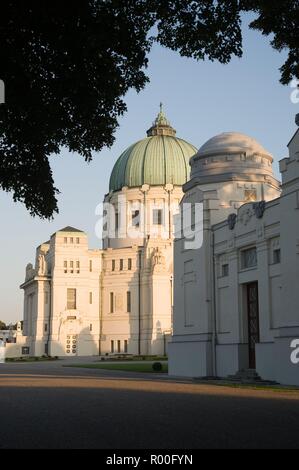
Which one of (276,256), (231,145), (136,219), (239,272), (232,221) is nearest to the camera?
(276,256)

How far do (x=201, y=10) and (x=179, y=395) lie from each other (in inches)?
555

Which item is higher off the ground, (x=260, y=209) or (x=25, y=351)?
(x=260, y=209)

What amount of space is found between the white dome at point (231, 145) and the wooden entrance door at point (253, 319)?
34.2ft

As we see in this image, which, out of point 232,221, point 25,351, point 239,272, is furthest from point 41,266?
point 239,272

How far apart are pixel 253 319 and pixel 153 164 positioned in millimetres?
66760

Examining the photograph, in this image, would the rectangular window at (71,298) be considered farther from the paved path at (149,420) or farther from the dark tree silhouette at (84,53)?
the dark tree silhouette at (84,53)

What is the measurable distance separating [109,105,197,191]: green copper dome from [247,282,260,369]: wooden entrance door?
63513 millimetres

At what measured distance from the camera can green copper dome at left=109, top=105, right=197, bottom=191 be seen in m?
99.6

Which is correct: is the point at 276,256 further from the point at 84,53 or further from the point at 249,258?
the point at 84,53

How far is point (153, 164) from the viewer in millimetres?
100250

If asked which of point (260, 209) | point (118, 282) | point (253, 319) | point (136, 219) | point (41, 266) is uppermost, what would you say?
point (136, 219)

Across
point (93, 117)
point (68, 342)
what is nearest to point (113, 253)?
→ point (68, 342)

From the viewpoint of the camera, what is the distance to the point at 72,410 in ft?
55.8

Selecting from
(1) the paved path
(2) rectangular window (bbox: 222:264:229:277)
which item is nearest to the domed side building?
(2) rectangular window (bbox: 222:264:229:277)
